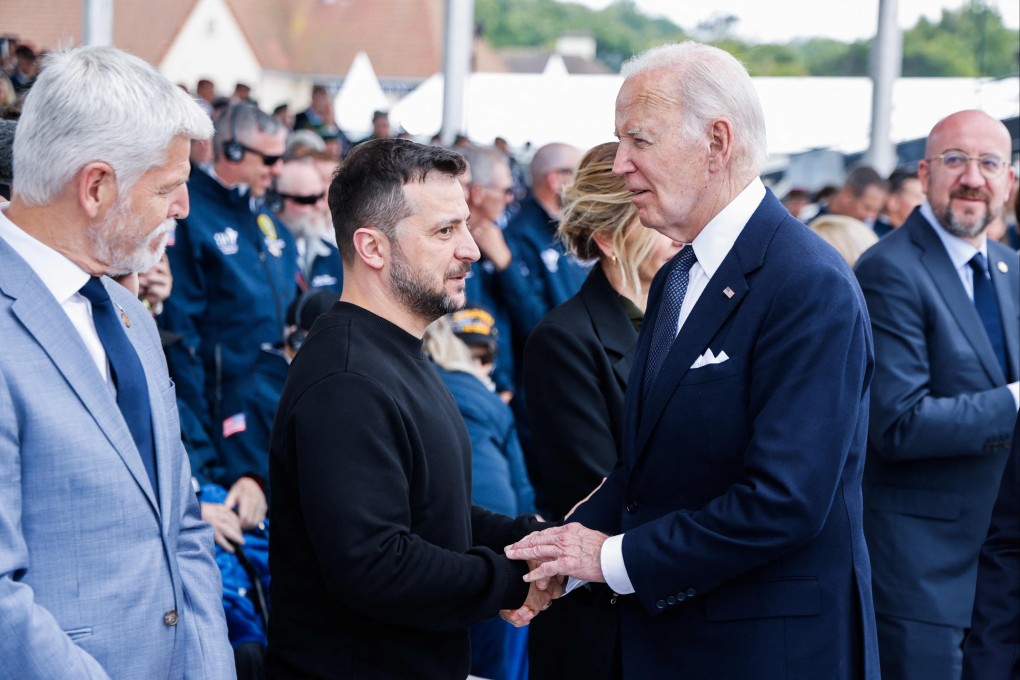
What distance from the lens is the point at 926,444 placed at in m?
3.27

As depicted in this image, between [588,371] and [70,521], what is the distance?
1445 millimetres

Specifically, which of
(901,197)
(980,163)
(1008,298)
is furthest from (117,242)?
(901,197)

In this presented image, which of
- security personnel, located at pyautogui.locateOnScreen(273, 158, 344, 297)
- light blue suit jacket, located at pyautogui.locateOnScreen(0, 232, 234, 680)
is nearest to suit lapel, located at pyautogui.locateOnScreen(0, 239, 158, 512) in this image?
light blue suit jacket, located at pyautogui.locateOnScreen(0, 232, 234, 680)

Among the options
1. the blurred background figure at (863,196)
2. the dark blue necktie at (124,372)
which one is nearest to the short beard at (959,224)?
the dark blue necktie at (124,372)

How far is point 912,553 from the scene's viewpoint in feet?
11.2

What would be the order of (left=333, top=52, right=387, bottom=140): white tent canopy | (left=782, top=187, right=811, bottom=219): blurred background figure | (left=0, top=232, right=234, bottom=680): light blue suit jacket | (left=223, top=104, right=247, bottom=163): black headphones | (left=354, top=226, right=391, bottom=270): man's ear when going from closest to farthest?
(left=0, top=232, right=234, bottom=680): light blue suit jacket → (left=354, top=226, right=391, bottom=270): man's ear → (left=223, top=104, right=247, bottom=163): black headphones → (left=782, top=187, right=811, bottom=219): blurred background figure → (left=333, top=52, right=387, bottom=140): white tent canopy

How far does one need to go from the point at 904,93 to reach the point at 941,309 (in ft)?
42.7

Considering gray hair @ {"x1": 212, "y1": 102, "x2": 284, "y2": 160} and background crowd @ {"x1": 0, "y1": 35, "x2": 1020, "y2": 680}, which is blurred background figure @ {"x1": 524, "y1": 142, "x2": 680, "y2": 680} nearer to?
background crowd @ {"x1": 0, "y1": 35, "x2": 1020, "y2": 680}

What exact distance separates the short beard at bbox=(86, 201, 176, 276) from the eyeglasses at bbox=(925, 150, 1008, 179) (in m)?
2.67

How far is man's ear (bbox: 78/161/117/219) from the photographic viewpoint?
1.85 metres

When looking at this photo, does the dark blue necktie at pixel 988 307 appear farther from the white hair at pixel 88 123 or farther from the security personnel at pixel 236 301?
the white hair at pixel 88 123

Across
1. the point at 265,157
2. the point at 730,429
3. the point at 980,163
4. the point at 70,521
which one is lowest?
the point at 70,521

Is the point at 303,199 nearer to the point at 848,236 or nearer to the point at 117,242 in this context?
the point at 848,236

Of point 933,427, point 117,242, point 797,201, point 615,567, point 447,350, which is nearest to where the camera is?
point 117,242
